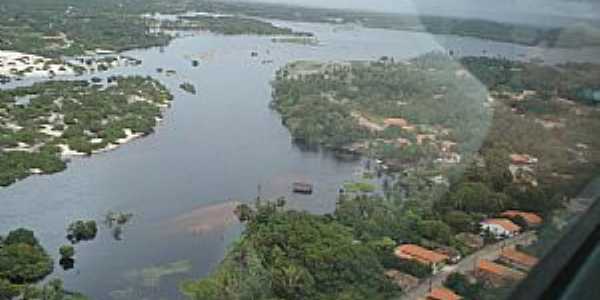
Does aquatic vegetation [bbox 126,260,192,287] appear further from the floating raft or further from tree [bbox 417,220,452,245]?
the floating raft

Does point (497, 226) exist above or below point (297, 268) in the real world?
above

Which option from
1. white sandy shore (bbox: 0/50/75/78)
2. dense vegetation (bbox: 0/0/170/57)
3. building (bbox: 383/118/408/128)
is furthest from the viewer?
dense vegetation (bbox: 0/0/170/57)

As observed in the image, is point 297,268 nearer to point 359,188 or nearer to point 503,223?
point 503,223

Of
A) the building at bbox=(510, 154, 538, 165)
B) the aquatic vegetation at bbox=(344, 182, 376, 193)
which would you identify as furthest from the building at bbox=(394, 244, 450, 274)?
the aquatic vegetation at bbox=(344, 182, 376, 193)

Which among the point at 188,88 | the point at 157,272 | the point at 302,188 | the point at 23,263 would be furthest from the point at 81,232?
the point at 188,88

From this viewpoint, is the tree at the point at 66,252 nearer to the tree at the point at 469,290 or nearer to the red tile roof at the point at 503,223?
the red tile roof at the point at 503,223

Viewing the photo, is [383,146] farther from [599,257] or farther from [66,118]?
[599,257]

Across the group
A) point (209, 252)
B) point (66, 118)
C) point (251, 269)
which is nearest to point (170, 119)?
point (66, 118)

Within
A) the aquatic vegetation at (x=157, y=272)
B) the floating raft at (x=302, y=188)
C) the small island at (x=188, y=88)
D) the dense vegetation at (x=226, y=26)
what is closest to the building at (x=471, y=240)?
the aquatic vegetation at (x=157, y=272)
